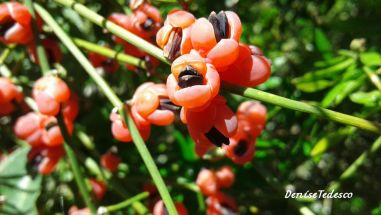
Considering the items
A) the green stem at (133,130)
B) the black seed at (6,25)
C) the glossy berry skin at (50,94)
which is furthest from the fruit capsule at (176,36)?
the black seed at (6,25)

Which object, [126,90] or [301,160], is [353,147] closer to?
[301,160]

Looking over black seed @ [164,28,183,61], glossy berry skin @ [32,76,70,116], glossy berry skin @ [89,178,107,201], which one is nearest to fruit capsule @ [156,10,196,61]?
black seed @ [164,28,183,61]

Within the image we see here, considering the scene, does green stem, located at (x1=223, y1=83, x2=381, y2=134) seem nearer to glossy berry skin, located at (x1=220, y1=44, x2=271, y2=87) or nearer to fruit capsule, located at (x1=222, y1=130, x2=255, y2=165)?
glossy berry skin, located at (x1=220, y1=44, x2=271, y2=87)

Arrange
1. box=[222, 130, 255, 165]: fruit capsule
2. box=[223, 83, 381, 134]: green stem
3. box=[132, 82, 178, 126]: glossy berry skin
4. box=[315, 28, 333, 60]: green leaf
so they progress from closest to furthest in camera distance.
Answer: box=[223, 83, 381, 134]: green stem
box=[132, 82, 178, 126]: glossy berry skin
box=[222, 130, 255, 165]: fruit capsule
box=[315, 28, 333, 60]: green leaf

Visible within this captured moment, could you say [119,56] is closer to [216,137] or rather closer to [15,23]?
[15,23]

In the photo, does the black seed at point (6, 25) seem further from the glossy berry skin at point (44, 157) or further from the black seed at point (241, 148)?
the black seed at point (241, 148)

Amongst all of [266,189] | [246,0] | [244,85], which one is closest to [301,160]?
[266,189]

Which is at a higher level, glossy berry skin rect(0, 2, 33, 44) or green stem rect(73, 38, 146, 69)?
glossy berry skin rect(0, 2, 33, 44)
